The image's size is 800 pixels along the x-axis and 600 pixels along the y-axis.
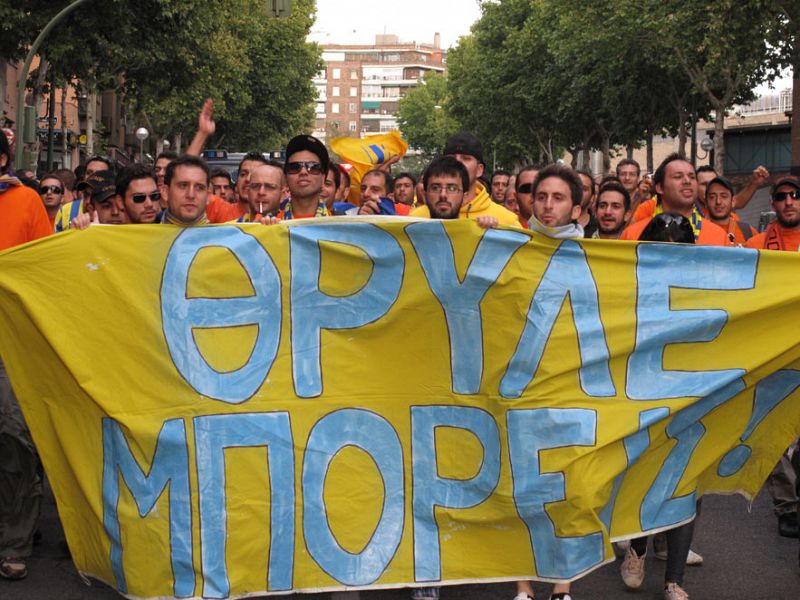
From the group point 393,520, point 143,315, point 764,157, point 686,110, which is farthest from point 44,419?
point 764,157

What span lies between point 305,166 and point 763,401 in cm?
227

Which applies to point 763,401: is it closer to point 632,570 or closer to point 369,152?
point 632,570

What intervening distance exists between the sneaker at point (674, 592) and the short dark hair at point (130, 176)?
290 cm

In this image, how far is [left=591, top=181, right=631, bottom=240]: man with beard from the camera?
739 centimetres

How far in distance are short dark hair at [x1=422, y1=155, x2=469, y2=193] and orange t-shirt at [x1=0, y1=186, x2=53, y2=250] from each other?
5.93 feet

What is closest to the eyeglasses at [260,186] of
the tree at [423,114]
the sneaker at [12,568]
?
the sneaker at [12,568]

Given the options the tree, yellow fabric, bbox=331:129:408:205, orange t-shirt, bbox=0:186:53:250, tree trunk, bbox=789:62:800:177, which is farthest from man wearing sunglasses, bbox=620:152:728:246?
the tree

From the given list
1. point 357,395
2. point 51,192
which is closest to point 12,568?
point 357,395

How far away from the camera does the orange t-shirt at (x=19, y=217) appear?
235 inches

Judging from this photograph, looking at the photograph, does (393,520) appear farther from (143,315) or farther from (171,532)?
(143,315)

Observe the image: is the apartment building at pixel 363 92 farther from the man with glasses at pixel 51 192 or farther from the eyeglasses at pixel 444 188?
the eyeglasses at pixel 444 188

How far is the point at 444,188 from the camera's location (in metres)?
6.35

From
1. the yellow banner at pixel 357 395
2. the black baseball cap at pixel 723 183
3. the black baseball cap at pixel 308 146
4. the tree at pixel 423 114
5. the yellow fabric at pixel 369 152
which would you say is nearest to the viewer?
the yellow banner at pixel 357 395

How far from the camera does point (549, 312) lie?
534 cm
